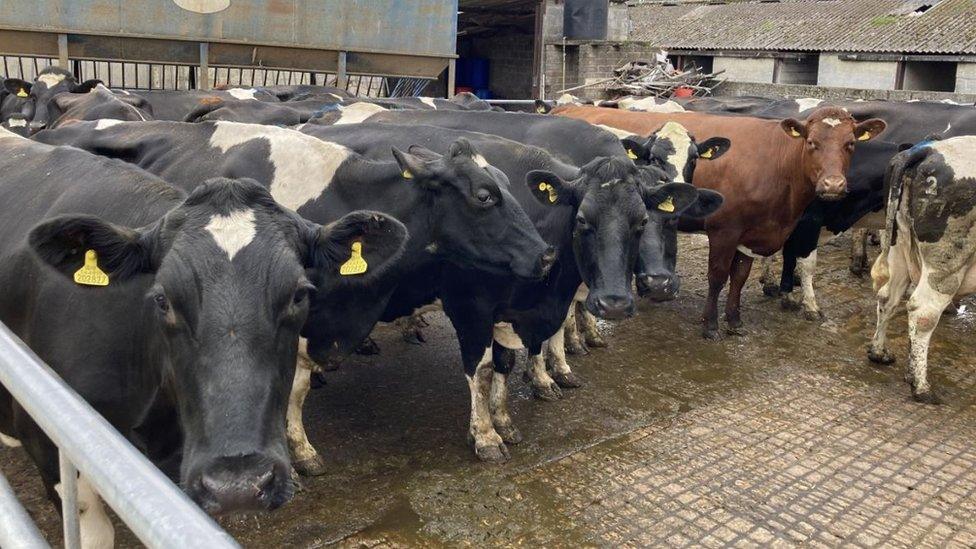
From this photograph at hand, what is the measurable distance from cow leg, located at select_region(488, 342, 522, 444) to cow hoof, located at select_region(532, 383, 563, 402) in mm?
405

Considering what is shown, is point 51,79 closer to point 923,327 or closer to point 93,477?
point 923,327

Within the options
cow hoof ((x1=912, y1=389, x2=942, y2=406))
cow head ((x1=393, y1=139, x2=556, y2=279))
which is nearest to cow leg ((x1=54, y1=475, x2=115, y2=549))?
cow head ((x1=393, y1=139, x2=556, y2=279))

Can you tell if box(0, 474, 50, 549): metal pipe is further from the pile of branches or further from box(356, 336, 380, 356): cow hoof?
the pile of branches

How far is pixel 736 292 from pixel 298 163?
14.3 ft

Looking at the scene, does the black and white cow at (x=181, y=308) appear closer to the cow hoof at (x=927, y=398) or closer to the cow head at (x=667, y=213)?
Answer: the cow head at (x=667, y=213)

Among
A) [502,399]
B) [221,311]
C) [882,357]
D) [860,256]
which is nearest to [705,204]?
[882,357]

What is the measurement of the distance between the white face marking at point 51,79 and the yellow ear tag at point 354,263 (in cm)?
1066

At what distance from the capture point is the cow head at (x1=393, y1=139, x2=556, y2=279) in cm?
462

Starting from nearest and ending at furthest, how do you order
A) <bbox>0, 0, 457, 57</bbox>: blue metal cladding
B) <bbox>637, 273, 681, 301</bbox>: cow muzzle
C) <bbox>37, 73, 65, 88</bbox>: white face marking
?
1. <bbox>637, 273, 681, 301</bbox>: cow muzzle
2. <bbox>37, 73, 65, 88</bbox>: white face marking
3. <bbox>0, 0, 457, 57</bbox>: blue metal cladding

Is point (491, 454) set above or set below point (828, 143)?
below

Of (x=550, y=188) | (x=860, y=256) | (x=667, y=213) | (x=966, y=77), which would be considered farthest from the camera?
(x=966, y=77)

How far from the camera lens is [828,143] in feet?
24.7

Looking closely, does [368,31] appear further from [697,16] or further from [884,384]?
[697,16]

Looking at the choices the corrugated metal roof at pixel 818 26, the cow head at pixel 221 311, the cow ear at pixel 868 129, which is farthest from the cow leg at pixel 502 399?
the corrugated metal roof at pixel 818 26
